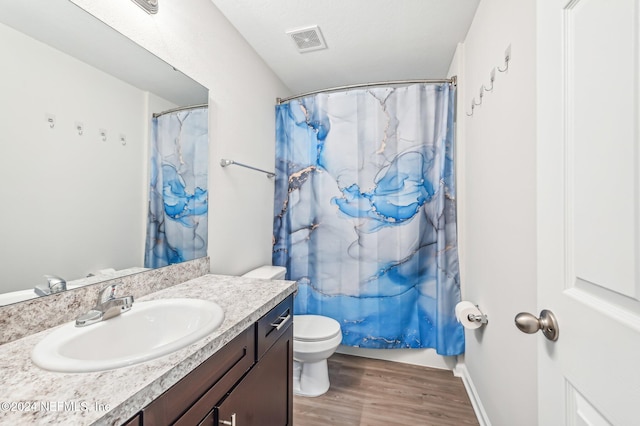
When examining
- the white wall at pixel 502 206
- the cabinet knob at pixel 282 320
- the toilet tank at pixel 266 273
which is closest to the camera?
the white wall at pixel 502 206

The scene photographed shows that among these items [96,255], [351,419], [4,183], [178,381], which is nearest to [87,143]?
[4,183]

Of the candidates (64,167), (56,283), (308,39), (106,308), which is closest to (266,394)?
(106,308)

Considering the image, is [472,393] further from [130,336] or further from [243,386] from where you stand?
[130,336]

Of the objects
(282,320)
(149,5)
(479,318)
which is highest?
(149,5)

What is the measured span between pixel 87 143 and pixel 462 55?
2.17 meters

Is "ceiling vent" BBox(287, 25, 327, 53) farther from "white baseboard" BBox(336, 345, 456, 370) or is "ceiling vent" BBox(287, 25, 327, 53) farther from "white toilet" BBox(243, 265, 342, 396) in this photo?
"white baseboard" BBox(336, 345, 456, 370)

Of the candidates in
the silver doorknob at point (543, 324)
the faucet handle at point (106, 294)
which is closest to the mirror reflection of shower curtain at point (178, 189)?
the faucet handle at point (106, 294)

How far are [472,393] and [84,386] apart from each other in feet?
6.61

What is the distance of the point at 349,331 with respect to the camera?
2.16m

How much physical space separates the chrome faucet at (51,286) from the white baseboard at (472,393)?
1.98m

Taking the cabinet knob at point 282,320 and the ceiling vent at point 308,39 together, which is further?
the ceiling vent at point 308,39

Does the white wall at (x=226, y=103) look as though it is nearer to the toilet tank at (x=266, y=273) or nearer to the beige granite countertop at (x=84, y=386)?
the toilet tank at (x=266, y=273)

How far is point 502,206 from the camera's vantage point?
4.15 ft

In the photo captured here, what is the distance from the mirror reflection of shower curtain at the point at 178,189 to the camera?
4.05ft
